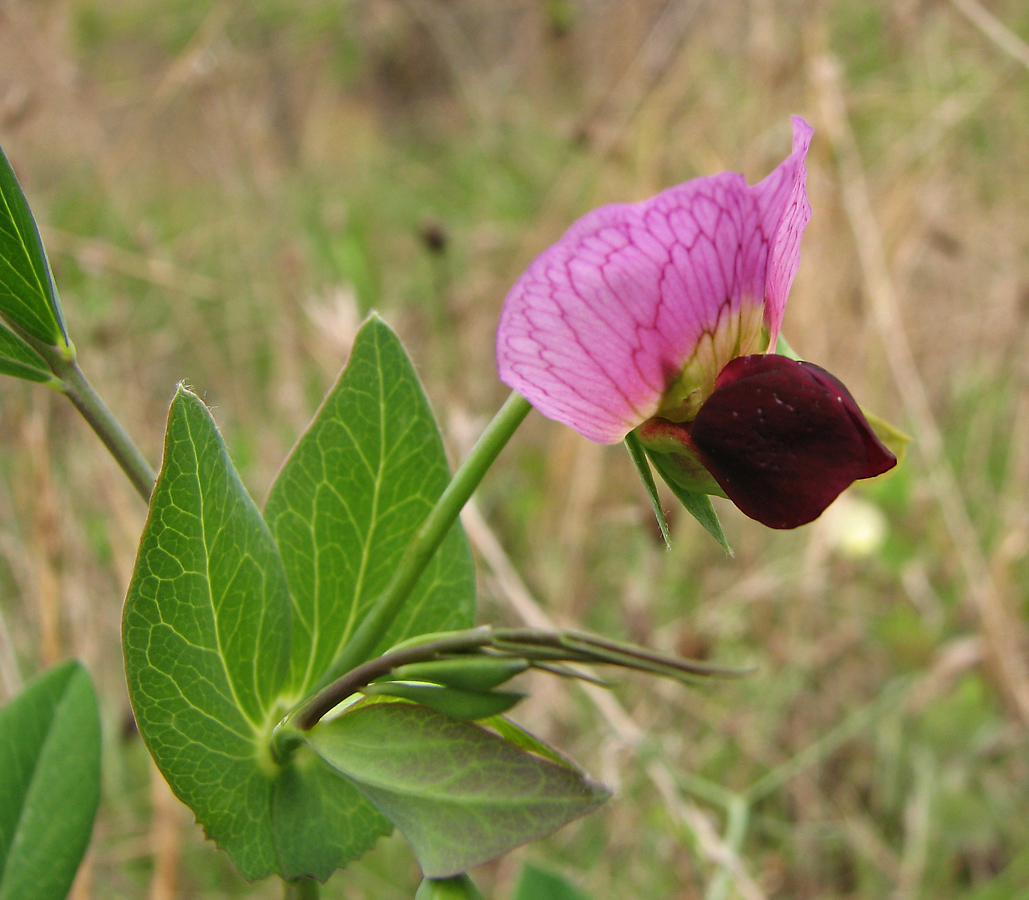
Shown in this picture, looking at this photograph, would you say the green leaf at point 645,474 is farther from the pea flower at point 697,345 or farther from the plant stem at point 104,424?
the plant stem at point 104,424

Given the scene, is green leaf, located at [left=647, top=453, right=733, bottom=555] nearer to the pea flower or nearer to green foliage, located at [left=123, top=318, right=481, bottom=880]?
the pea flower

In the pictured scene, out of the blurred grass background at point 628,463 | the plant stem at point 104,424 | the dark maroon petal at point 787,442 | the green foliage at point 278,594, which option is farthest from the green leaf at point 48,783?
the dark maroon petal at point 787,442

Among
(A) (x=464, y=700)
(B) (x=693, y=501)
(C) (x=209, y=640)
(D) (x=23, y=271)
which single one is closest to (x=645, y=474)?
(B) (x=693, y=501)

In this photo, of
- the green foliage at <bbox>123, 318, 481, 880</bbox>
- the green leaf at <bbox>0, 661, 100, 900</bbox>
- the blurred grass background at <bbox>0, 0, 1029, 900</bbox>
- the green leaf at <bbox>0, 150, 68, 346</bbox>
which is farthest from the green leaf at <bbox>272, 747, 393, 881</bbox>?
the blurred grass background at <bbox>0, 0, 1029, 900</bbox>

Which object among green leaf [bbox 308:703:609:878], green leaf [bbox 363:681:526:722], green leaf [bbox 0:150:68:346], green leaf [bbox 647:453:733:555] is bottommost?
green leaf [bbox 308:703:609:878]

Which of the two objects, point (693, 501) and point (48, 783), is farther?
point (48, 783)

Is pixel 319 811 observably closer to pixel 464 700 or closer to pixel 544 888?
pixel 464 700

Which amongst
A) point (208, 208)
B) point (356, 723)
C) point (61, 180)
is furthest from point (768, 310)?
point (208, 208)
